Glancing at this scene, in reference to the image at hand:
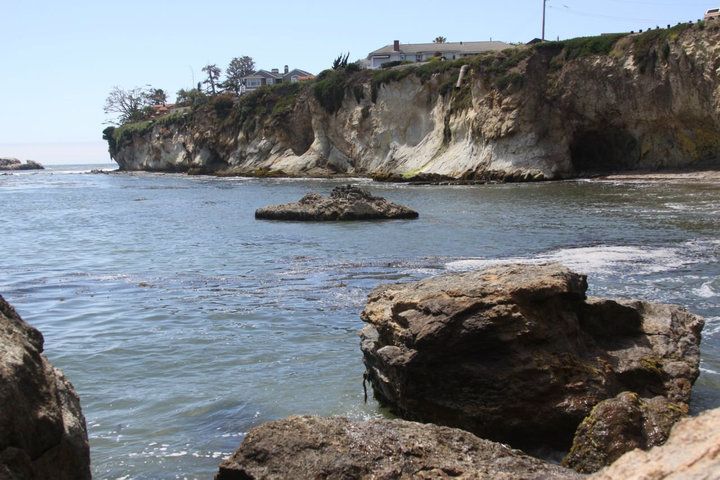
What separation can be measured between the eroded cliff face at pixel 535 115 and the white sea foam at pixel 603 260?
28312 millimetres

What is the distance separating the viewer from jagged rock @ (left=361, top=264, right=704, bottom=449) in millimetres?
5859

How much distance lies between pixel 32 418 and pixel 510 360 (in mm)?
3725

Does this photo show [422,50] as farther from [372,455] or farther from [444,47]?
[372,455]

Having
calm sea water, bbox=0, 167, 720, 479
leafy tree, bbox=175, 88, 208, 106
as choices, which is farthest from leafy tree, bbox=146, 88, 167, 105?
calm sea water, bbox=0, 167, 720, 479

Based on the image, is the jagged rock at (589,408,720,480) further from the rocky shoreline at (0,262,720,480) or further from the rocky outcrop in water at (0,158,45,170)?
the rocky outcrop in water at (0,158,45,170)

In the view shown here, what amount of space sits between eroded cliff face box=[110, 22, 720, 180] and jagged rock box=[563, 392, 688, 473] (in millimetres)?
39880

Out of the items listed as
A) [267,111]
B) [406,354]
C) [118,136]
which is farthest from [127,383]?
[118,136]

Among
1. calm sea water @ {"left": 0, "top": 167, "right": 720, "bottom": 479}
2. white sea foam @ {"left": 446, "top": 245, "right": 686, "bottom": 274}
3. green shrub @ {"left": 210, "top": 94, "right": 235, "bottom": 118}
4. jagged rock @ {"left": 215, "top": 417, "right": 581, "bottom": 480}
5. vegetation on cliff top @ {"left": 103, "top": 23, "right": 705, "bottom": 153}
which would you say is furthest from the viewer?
green shrub @ {"left": 210, "top": 94, "right": 235, "bottom": 118}

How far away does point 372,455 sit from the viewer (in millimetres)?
4133

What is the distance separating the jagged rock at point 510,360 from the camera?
5.86 meters

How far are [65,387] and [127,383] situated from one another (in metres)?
3.40

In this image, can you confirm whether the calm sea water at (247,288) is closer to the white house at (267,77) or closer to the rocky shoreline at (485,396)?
the rocky shoreline at (485,396)

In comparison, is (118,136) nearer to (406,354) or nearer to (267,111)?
(267,111)

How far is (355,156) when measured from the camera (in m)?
64.2
